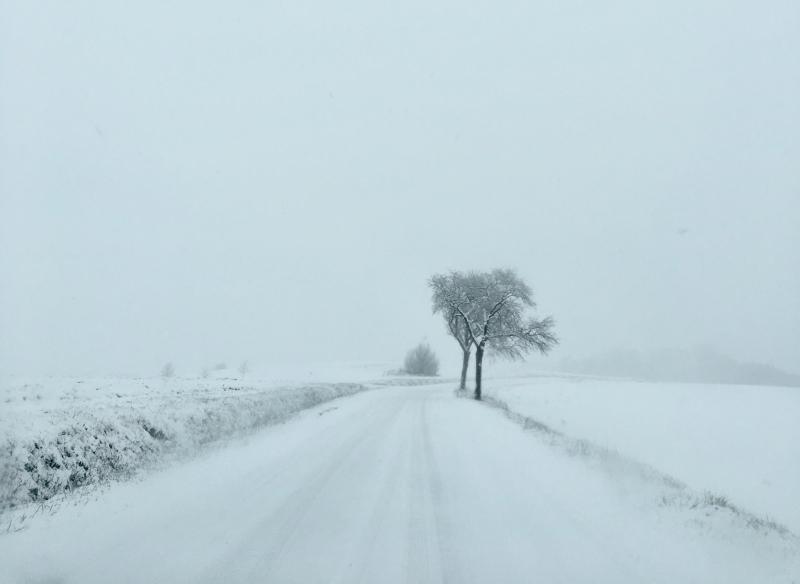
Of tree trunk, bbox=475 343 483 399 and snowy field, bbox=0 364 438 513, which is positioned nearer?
snowy field, bbox=0 364 438 513

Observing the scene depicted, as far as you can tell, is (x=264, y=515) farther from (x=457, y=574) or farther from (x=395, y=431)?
(x=395, y=431)

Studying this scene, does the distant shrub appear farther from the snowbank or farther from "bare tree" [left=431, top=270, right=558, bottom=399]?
the snowbank

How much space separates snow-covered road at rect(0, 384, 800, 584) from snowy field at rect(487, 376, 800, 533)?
3.30 metres

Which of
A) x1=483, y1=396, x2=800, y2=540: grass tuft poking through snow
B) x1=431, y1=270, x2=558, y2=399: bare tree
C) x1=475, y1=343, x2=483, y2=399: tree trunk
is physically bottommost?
x1=483, y1=396, x2=800, y2=540: grass tuft poking through snow

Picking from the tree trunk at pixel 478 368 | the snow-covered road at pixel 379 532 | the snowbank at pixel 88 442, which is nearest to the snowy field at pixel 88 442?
the snowbank at pixel 88 442

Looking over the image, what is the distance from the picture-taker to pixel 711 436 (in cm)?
1739

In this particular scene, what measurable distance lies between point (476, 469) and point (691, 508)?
13.7 feet

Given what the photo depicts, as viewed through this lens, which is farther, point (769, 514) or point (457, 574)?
point (769, 514)

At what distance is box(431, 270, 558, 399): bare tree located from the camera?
36312mm

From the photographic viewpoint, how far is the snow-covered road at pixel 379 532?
590 cm

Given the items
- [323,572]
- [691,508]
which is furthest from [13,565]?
[691,508]

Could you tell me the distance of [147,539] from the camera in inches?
266

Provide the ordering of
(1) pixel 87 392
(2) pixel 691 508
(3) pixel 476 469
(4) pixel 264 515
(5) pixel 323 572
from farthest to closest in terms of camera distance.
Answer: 1. (1) pixel 87 392
2. (3) pixel 476 469
3. (2) pixel 691 508
4. (4) pixel 264 515
5. (5) pixel 323 572

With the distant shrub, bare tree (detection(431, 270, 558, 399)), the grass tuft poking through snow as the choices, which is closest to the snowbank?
the grass tuft poking through snow
